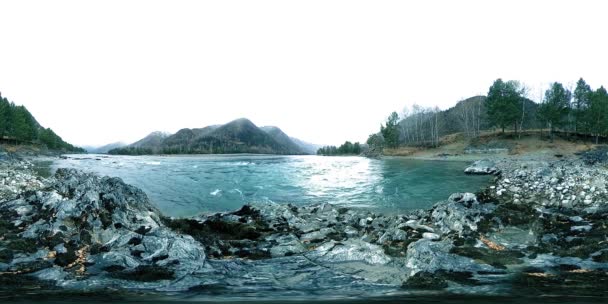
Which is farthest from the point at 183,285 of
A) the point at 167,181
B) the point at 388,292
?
the point at 167,181

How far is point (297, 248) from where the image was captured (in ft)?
33.9

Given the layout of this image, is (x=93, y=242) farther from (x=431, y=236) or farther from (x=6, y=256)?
(x=431, y=236)

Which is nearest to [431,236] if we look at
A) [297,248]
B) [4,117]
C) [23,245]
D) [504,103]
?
[297,248]

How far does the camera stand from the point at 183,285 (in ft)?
23.4

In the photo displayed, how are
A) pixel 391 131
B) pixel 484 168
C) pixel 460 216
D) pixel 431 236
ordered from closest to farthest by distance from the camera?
pixel 431 236 < pixel 460 216 < pixel 484 168 < pixel 391 131

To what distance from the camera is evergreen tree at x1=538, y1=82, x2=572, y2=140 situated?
235 ft

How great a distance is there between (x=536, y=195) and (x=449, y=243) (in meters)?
12.0

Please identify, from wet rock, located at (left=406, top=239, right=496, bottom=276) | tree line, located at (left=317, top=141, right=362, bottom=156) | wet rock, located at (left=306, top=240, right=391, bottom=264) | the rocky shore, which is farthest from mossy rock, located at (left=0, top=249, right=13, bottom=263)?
tree line, located at (left=317, top=141, right=362, bottom=156)

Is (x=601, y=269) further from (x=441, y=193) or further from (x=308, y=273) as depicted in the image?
(x=441, y=193)

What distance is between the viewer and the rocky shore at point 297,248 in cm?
733

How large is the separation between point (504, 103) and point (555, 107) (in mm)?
9109

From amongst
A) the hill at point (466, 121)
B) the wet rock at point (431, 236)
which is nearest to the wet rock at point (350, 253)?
the wet rock at point (431, 236)

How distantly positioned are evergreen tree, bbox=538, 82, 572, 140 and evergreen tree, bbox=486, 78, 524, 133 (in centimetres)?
488

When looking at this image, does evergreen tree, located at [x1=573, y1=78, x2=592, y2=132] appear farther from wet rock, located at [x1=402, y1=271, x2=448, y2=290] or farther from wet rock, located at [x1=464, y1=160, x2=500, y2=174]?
wet rock, located at [x1=402, y1=271, x2=448, y2=290]
